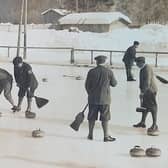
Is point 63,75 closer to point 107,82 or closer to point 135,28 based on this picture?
point 135,28

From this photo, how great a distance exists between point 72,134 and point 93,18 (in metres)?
3.33

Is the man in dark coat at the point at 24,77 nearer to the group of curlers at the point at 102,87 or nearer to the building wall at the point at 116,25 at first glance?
the group of curlers at the point at 102,87

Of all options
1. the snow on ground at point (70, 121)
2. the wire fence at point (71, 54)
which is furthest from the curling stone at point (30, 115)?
the wire fence at point (71, 54)

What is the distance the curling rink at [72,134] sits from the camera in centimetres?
573

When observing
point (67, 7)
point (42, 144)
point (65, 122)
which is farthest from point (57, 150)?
point (67, 7)

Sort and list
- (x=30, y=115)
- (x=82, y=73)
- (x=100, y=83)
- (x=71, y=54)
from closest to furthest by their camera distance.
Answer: (x=100, y=83), (x=30, y=115), (x=71, y=54), (x=82, y=73)

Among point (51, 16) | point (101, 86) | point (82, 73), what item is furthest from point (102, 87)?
point (82, 73)

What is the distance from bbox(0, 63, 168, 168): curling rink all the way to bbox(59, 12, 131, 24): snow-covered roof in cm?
99

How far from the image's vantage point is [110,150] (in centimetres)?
621

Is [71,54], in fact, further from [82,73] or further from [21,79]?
[21,79]

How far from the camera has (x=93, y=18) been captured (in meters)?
9.80

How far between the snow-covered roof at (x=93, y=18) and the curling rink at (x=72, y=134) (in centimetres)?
99

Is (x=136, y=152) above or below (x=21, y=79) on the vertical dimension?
below

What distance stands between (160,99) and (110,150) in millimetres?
3641
